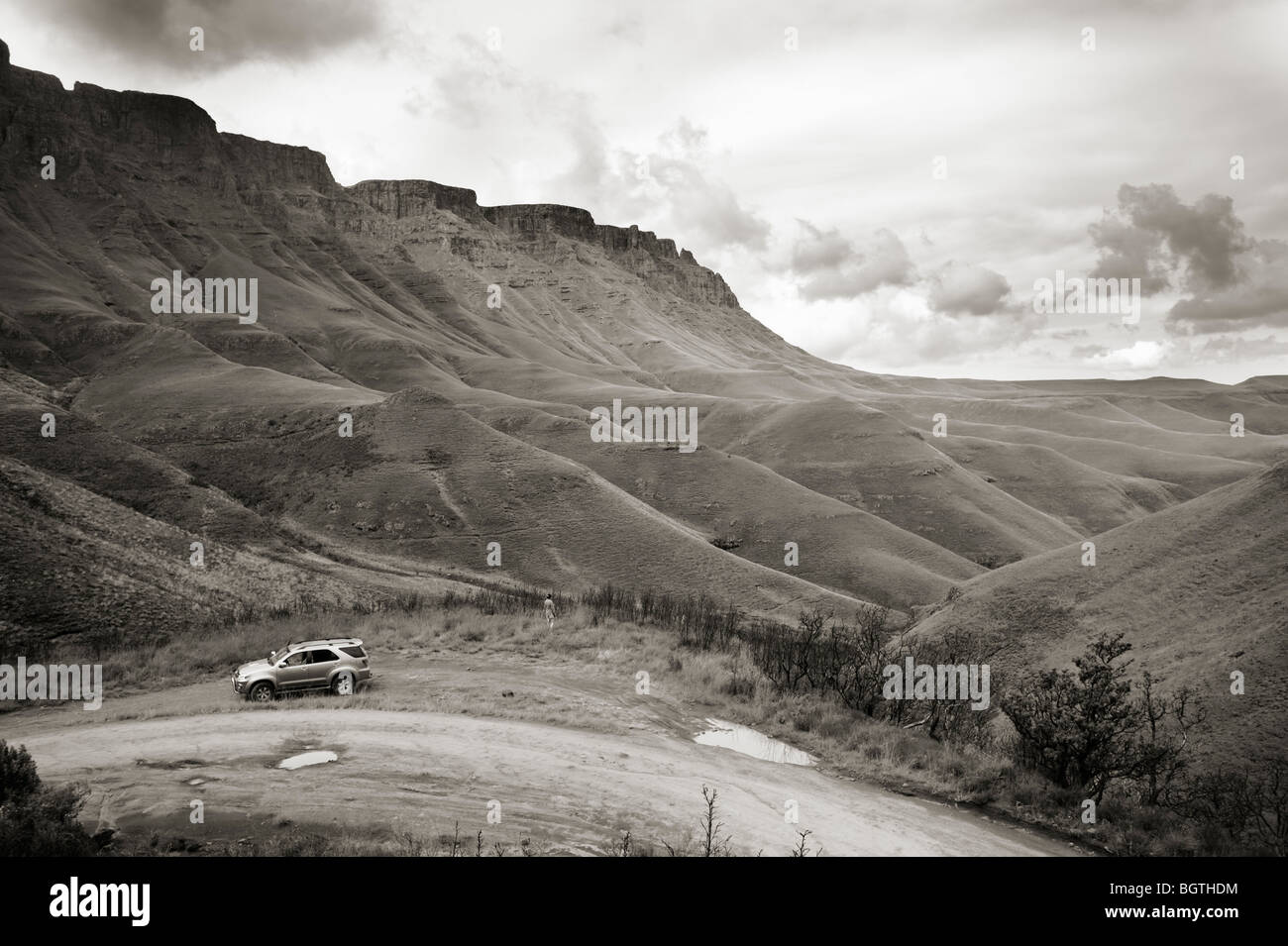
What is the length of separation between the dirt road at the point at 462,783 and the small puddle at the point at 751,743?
536mm

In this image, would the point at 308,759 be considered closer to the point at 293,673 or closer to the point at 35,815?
the point at 35,815

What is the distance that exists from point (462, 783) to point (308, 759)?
349 centimetres

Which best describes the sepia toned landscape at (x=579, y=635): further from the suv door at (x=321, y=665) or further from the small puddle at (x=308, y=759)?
the suv door at (x=321, y=665)

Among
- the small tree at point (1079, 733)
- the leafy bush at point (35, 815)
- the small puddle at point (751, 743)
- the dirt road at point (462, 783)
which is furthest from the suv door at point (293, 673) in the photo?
the small tree at point (1079, 733)

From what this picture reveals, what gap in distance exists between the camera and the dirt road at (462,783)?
13398 mm

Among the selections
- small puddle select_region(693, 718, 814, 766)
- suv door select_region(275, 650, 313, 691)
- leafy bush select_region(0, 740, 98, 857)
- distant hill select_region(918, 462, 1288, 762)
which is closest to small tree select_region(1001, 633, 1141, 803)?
distant hill select_region(918, 462, 1288, 762)

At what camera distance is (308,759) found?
1641 centimetres

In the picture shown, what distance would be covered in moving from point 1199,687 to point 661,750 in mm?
15083

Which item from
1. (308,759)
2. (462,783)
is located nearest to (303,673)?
(308,759)

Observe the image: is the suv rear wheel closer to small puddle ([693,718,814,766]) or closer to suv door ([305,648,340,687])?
suv door ([305,648,340,687])

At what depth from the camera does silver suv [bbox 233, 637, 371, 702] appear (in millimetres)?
21453

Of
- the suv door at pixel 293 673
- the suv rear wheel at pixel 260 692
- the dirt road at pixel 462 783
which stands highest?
the suv door at pixel 293 673

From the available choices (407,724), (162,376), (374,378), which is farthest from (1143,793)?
(374,378)
